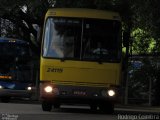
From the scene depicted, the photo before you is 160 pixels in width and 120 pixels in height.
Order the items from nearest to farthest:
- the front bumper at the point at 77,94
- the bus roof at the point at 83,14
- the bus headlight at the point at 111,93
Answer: the front bumper at the point at 77,94 < the bus headlight at the point at 111,93 < the bus roof at the point at 83,14

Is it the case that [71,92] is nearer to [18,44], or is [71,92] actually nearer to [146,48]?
[18,44]

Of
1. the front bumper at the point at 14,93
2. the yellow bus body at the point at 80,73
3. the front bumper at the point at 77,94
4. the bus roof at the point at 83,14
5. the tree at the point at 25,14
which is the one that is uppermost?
the tree at the point at 25,14

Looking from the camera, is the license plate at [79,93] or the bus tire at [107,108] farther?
the bus tire at [107,108]

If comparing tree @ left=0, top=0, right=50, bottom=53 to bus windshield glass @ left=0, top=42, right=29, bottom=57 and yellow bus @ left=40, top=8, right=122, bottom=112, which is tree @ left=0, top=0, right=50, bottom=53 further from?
yellow bus @ left=40, top=8, right=122, bottom=112

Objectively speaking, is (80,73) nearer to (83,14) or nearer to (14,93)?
(83,14)

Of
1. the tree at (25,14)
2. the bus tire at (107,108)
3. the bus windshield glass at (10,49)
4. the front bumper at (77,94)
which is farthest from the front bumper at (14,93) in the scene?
the front bumper at (77,94)

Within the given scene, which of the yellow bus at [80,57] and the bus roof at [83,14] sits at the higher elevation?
the bus roof at [83,14]

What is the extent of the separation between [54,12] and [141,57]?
56.2 ft

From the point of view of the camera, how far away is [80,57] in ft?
61.8

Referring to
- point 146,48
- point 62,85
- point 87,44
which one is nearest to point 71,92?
point 62,85

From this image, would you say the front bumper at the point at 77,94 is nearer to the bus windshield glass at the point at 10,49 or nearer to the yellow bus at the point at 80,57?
the yellow bus at the point at 80,57

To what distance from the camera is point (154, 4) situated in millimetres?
19375

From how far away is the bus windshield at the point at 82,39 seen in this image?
1888cm

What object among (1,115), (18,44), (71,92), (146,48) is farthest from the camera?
(146,48)
